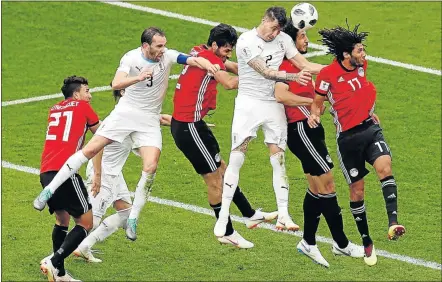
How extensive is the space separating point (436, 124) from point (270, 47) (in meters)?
9.37

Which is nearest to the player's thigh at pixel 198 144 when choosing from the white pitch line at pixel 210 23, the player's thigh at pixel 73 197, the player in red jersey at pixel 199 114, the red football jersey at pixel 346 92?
the player in red jersey at pixel 199 114

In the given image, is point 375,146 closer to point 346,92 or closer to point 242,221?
point 346,92

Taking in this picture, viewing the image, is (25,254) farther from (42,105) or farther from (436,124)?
(436,124)

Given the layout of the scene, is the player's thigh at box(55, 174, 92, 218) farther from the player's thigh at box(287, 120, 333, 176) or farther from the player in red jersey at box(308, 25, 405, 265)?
the player in red jersey at box(308, 25, 405, 265)

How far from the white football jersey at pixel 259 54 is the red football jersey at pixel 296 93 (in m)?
0.16

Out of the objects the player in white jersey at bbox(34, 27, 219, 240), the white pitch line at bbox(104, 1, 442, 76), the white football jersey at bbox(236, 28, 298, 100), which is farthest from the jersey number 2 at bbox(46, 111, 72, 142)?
the white pitch line at bbox(104, 1, 442, 76)

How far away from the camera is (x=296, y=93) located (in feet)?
70.1

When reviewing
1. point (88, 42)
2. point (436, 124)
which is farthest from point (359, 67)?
point (88, 42)

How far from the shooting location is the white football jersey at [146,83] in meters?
21.4

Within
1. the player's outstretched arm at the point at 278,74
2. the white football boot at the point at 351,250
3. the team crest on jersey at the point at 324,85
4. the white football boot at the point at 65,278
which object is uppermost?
the player's outstretched arm at the point at 278,74

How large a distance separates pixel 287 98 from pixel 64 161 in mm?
3095

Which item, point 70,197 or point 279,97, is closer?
point 279,97

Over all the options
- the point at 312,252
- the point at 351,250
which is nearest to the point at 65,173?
the point at 312,252

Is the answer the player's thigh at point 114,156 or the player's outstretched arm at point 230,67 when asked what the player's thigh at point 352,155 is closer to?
the player's outstretched arm at point 230,67
